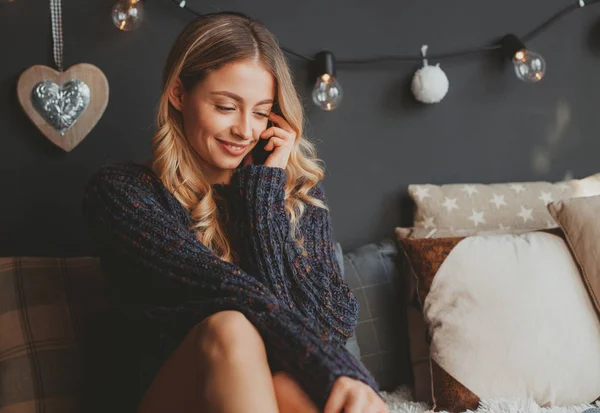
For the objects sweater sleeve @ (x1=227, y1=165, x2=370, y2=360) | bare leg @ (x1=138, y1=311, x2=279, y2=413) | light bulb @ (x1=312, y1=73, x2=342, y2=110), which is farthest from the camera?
light bulb @ (x1=312, y1=73, x2=342, y2=110)

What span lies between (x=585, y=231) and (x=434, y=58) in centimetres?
78

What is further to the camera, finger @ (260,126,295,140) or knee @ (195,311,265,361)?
finger @ (260,126,295,140)

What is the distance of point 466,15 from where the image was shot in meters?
2.21

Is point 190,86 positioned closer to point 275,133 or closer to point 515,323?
point 275,133

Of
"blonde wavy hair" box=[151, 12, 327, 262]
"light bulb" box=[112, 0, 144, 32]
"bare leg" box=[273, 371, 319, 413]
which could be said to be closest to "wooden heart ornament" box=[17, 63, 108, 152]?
"light bulb" box=[112, 0, 144, 32]

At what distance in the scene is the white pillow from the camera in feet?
5.38

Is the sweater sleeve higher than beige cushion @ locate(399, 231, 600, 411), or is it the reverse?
the sweater sleeve

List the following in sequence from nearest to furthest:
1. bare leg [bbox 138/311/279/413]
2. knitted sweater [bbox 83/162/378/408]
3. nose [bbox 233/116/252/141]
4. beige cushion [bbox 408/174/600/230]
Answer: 1. bare leg [bbox 138/311/279/413]
2. knitted sweater [bbox 83/162/378/408]
3. nose [bbox 233/116/252/141]
4. beige cushion [bbox 408/174/600/230]

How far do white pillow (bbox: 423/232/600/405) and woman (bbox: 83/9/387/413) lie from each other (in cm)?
33

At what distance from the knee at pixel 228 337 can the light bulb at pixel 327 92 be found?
941 millimetres

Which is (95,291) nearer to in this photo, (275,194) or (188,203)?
(188,203)

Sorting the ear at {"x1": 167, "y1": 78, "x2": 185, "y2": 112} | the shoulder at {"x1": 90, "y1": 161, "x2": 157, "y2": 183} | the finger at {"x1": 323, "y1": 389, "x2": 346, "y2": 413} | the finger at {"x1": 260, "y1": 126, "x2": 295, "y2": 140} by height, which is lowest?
the finger at {"x1": 323, "y1": 389, "x2": 346, "y2": 413}

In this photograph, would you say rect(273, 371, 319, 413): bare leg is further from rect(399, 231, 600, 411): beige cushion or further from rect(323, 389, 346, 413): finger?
rect(399, 231, 600, 411): beige cushion

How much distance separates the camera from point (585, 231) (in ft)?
5.81
